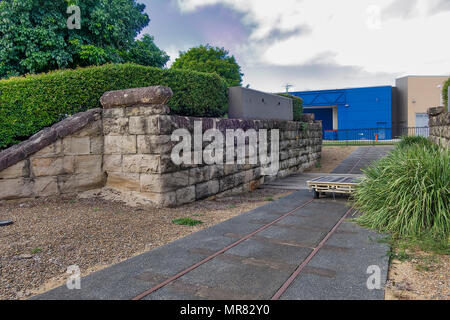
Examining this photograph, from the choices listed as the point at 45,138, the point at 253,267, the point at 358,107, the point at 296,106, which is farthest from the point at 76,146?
the point at 358,107

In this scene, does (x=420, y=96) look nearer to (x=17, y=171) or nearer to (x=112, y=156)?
Result: (x=112, y=156)

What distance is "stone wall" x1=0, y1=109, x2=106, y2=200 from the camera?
6059mm

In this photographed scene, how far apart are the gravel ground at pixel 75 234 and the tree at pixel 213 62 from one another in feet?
89.5

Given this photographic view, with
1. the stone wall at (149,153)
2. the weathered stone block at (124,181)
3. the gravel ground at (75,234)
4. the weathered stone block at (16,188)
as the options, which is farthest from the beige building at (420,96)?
the weathered stone block at (16,188)

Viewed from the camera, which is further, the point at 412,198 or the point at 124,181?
the point at 124,181

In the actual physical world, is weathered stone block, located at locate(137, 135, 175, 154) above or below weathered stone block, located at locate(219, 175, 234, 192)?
above

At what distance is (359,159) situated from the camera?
16172 mm

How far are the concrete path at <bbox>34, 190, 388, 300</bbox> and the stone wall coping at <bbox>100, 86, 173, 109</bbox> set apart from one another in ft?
8.69

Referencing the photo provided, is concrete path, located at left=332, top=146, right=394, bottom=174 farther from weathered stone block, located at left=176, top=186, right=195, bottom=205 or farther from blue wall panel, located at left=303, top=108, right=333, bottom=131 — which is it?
blue wall panel, located at left=303, top=108, right=333, bottom=131

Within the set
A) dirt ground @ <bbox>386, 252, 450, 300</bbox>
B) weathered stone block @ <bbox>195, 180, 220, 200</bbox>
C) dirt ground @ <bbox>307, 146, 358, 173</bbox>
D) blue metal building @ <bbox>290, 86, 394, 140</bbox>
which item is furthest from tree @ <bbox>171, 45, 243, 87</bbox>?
dirt ground @ <bbox>386, 252, 450, 300</bbox>

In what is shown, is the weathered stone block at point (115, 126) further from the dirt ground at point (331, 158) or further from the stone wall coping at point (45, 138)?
the dirt ground at point (331, 158)

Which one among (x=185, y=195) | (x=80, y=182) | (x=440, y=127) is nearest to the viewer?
(x=80, y=182)

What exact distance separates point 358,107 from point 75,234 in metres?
32.6
